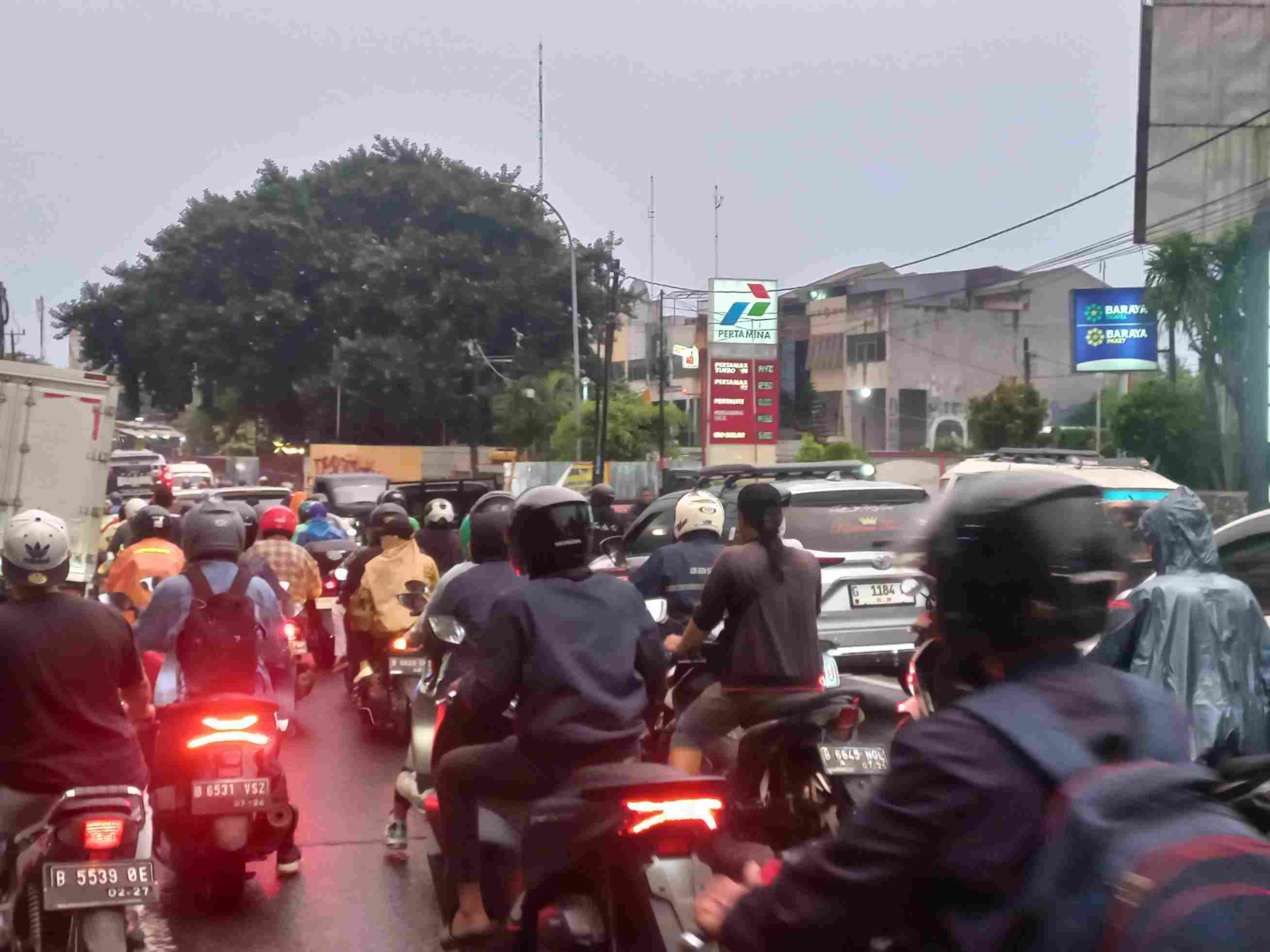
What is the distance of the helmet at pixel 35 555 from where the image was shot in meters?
4.54

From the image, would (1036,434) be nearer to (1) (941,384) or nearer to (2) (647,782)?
(1) (941,384)

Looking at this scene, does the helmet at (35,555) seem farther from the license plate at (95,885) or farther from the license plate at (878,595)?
the license plate at (878,595)

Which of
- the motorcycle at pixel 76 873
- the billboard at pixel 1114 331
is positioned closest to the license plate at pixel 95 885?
the motorcycle at pixel 76 873

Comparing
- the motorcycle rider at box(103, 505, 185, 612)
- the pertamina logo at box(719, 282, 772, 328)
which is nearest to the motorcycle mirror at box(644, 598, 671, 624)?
the motorcycle rider at box(103, 505, 185, 612)

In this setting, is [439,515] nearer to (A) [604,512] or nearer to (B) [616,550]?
(B) [616,550]

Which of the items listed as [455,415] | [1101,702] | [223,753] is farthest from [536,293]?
[1101,702]

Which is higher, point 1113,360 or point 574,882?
point 1113,360

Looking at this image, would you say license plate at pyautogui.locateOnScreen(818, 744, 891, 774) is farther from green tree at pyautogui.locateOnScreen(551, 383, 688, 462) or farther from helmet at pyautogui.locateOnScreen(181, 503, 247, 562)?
green tree at pyautogui.locateOnScreen(551, 383, 688, 462)

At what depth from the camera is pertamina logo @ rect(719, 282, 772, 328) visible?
41469 millimetres

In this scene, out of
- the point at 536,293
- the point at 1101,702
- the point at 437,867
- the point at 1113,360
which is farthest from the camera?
the point at 536,293

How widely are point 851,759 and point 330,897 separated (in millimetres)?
2540

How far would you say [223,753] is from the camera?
5.82 metres

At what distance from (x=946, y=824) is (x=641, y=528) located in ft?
29.7

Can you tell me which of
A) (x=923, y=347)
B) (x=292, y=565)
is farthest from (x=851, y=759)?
(x=923, y=347)
